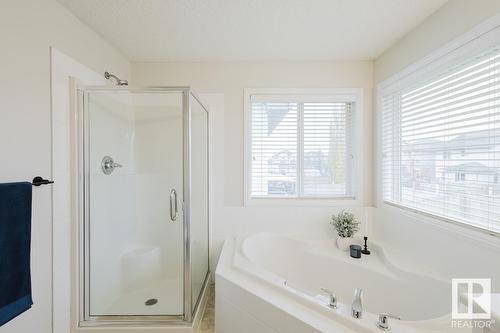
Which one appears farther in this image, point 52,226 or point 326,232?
point 326,232

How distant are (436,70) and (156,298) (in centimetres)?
269

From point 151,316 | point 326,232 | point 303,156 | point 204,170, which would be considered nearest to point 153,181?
point 204,170

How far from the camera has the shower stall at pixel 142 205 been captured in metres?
1.64

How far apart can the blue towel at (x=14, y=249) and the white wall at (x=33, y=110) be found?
0.14 metres

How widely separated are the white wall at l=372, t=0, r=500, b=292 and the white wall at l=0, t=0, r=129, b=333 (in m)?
2.44

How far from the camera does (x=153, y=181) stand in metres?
1.98

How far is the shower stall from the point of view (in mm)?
1641

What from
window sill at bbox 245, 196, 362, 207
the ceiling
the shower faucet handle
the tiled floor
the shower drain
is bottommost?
the tiled floor

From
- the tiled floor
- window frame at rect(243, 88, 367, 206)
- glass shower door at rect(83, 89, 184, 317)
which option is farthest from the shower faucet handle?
the tiled floor

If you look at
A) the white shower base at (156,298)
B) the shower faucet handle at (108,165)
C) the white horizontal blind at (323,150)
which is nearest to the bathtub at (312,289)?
the white shower base at (156,298)

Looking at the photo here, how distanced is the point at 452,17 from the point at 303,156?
1424 millimetres

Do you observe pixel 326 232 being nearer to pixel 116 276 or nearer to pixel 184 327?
pixel 184 327

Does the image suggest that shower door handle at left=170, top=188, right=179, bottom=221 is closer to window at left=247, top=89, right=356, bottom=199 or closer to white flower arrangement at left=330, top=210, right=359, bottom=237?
window at left=247, top=89, right=356, bottom=199

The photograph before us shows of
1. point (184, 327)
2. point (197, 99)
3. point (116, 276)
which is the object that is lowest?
point (184, 327)
